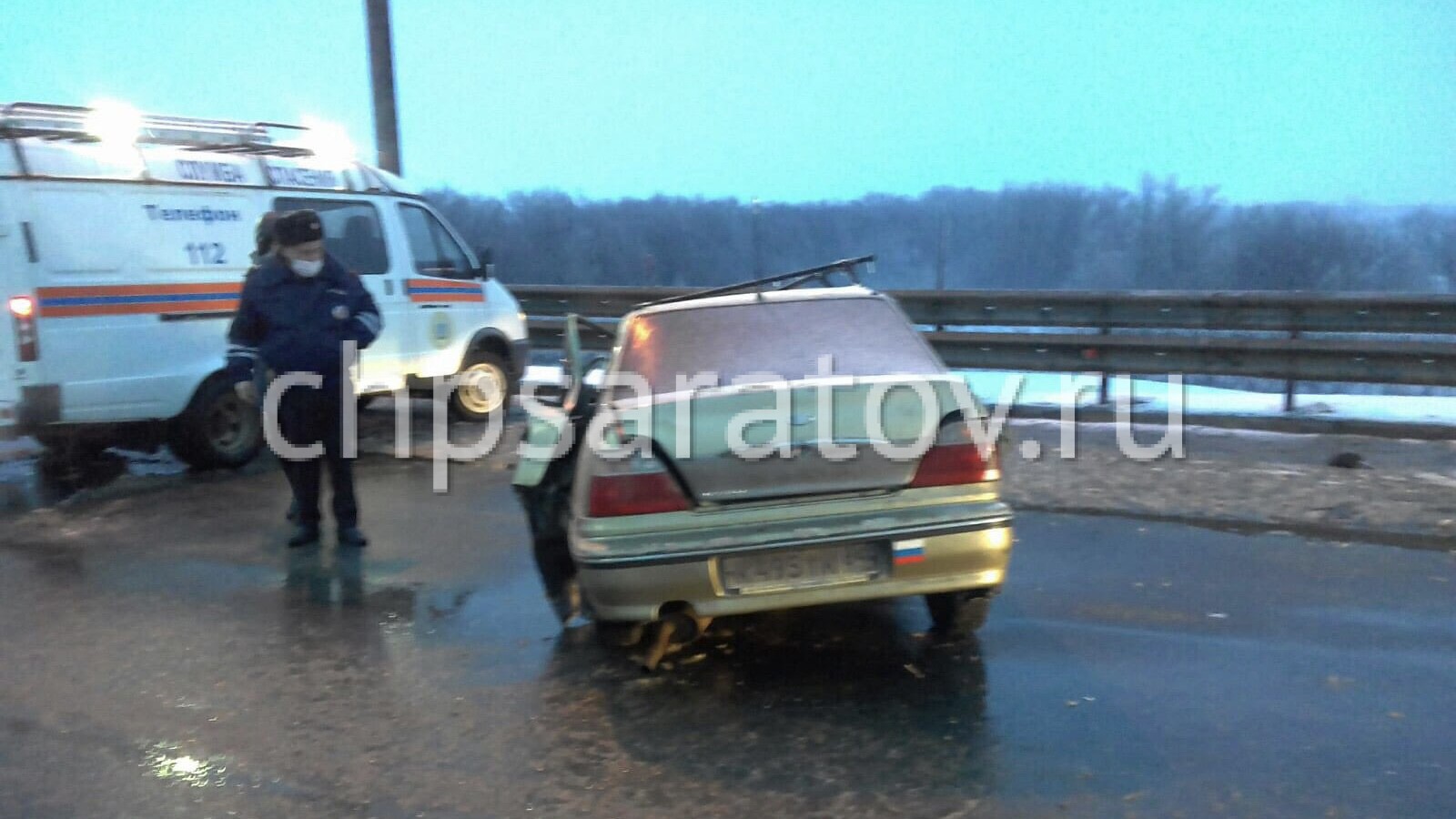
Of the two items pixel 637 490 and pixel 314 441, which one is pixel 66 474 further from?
pixel 637 490

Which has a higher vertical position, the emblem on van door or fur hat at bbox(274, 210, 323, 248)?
fur hat at bbox(274, 210, 323, 248)

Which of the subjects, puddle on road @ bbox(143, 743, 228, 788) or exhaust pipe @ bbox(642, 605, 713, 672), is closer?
puddle on road @ bbox(143, 743, 228, 788)

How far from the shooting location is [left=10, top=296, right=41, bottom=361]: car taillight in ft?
22.8

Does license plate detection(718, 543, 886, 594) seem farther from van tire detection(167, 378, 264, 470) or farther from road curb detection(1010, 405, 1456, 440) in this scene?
road curb detection(1010, 405, 1456, 440)

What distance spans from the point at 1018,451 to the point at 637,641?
4510 mm

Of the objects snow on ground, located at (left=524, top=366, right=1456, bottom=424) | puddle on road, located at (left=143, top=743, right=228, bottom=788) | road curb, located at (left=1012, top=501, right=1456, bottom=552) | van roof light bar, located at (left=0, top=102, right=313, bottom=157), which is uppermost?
van roof light bar, located at (left=0, top=102, right=313, bottom=157)

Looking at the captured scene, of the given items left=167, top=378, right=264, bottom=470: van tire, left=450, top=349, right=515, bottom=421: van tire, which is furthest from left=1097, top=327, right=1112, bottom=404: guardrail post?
left=167, top=378, right=264, bottom=470: van tire

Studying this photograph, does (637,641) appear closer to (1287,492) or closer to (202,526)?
(202,526)

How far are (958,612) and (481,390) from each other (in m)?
6.94

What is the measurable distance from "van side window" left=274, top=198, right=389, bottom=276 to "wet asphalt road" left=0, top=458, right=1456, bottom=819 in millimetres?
3709

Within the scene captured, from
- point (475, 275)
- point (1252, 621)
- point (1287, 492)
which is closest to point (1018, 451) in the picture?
point (1287, 492)

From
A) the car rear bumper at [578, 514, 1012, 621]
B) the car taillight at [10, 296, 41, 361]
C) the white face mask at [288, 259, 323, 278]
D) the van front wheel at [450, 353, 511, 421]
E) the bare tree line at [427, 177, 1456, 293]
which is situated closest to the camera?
the car rear bumper at [578, 514, 1012, 621]

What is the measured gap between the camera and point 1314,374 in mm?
9578

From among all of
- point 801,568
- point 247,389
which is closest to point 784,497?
point 801,568
